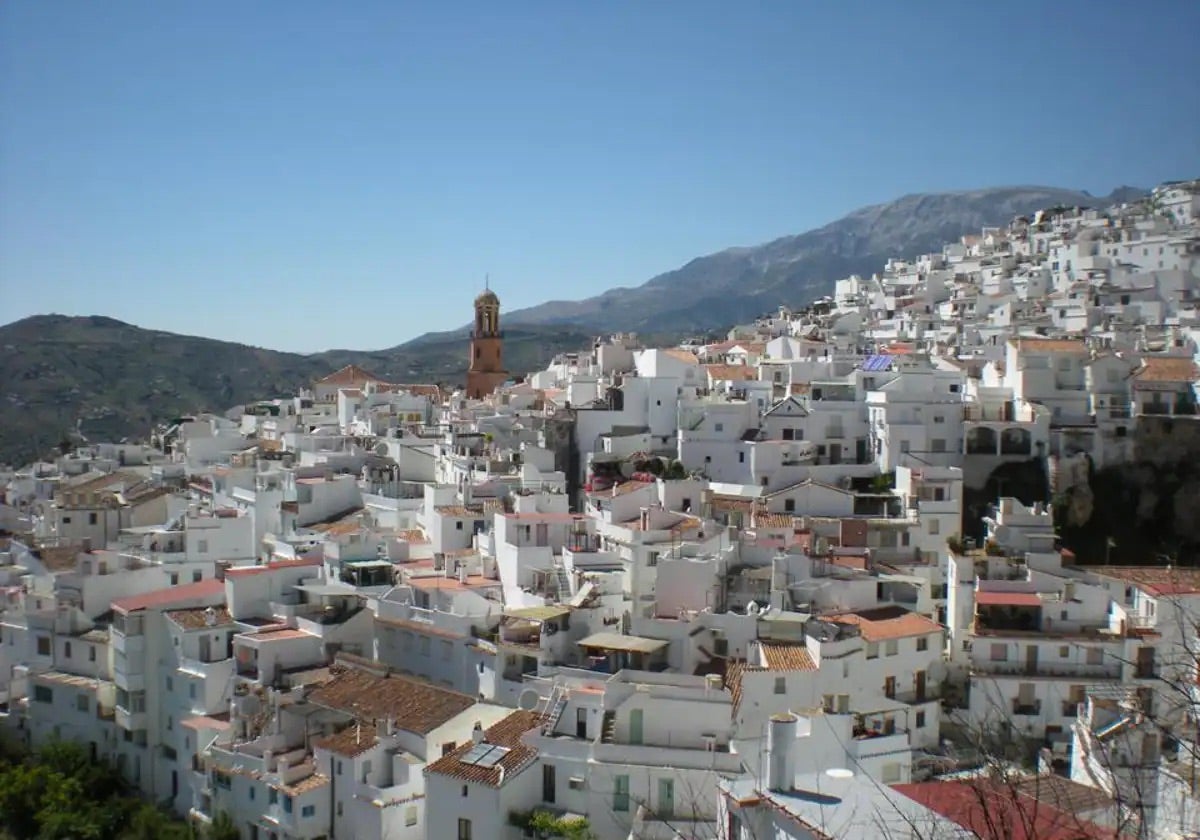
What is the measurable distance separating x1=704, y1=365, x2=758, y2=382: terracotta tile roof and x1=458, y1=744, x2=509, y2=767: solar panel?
19.6 m

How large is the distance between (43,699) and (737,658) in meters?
13.4

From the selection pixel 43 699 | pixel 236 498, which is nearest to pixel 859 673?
pixel 43 699

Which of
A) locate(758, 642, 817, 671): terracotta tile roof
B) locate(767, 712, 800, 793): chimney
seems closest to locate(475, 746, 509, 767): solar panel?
locate(758, 642, 817, 671): terracotta tile roof

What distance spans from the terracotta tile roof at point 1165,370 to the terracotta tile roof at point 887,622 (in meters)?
11.9

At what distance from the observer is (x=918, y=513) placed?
24.2 metres

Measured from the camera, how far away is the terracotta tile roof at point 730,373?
3434 centimetres

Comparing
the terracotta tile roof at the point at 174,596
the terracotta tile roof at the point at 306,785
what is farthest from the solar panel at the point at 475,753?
the terracotta tile roof at the point at 174,596

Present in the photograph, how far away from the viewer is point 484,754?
617 inches

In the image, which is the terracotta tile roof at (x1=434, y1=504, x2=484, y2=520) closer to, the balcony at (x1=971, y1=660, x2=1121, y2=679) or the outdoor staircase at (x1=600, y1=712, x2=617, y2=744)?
the outdoor staircase at (x1=600, y1=712, x2=617, y2=744)

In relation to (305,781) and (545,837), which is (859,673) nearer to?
(545,837)

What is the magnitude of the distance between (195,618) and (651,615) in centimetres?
815

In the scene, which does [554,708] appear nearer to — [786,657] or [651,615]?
[786,657]

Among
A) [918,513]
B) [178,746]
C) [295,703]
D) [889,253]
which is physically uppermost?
[889,253]

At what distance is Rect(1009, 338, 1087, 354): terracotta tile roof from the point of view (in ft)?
99.2
